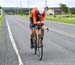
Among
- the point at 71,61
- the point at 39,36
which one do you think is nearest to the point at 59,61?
the point at 71,61

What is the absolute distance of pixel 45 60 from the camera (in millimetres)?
12609

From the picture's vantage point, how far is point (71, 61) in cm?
1216

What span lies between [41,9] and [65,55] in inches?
82.8

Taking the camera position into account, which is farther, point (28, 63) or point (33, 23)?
point (33, 23)

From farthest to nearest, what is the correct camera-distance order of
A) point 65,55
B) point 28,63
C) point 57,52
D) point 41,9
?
point 57,52 < point 65,55 < point 41,9 < point 28,63

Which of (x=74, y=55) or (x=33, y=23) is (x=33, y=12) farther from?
(x=74, y=55)

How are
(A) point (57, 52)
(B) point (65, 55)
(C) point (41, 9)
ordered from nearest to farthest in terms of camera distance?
(C) point (41, 9), (B) point (65, 55), (A) point (57, 52)

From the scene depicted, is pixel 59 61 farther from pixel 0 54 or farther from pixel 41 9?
pixel 0 54

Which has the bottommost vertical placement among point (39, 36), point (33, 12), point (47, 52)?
point (47, 52)

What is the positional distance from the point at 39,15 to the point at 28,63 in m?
Result: 2.02

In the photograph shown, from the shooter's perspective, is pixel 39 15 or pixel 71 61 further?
pixel 39 15

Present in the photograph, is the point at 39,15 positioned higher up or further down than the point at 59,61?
higher up

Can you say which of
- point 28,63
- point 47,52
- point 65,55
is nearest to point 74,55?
point 65,55

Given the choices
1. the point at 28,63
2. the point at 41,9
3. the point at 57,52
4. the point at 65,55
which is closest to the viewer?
the point at 28,63
